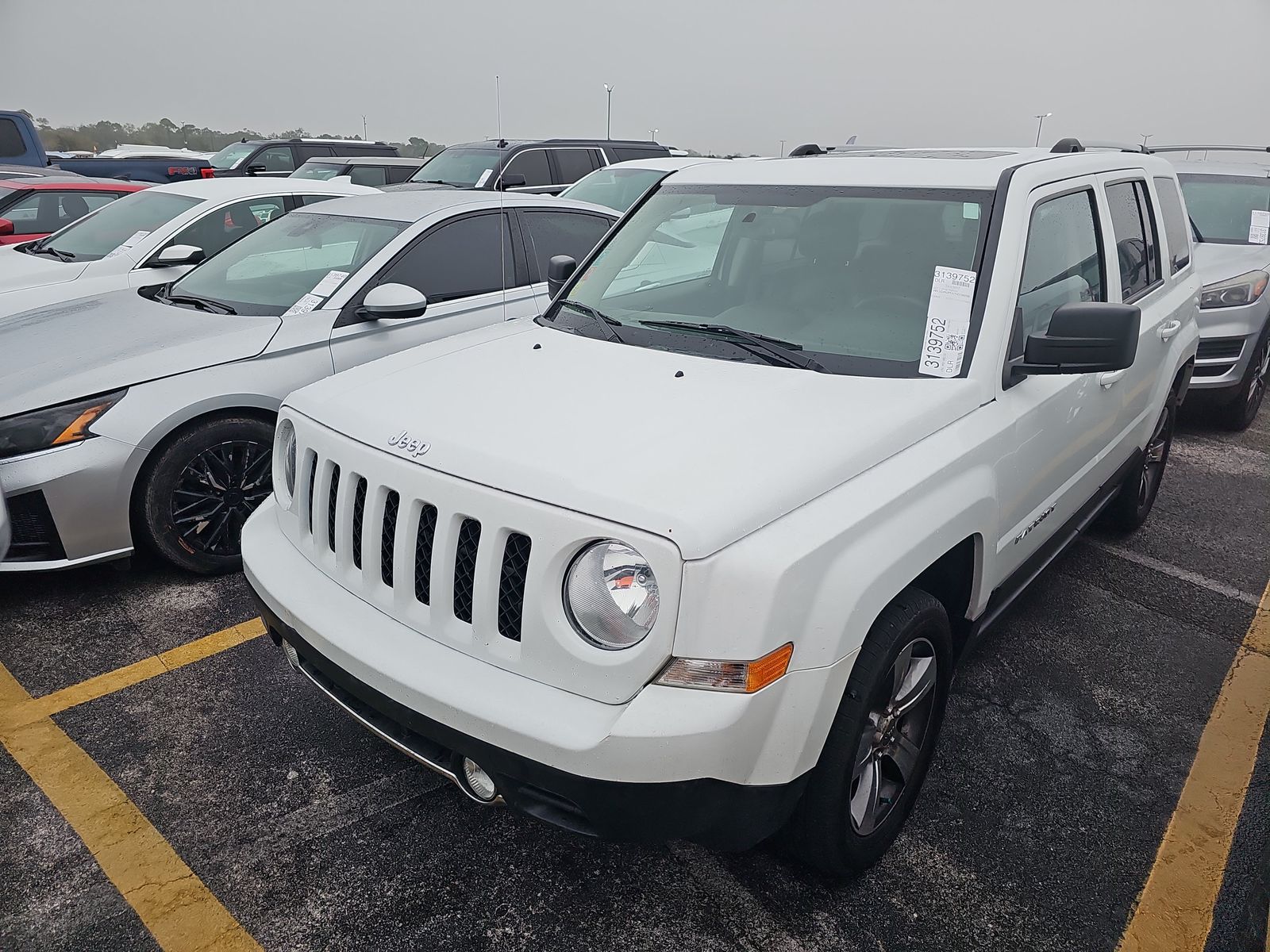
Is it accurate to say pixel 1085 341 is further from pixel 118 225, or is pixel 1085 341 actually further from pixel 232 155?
pixel 232 155

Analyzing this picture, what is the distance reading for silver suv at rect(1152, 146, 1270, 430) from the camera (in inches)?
252

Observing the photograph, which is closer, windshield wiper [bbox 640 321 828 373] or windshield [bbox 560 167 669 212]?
windshield wiper [bbox 640 321 828 373]

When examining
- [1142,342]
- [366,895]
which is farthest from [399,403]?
[1142,342]

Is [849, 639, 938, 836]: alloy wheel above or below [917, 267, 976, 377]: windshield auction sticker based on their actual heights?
below

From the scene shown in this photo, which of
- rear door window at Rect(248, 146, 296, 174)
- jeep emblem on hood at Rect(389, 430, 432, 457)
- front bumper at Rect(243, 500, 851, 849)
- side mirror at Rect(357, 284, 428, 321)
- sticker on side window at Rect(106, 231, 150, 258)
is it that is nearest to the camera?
front bumper at Rect(243, 500, 851, 849)

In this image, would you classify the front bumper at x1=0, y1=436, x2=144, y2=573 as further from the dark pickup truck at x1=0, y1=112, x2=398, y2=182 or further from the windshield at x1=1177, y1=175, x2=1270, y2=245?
the dark pickup truck at x1=0, y1=112, x2=398, y2=182

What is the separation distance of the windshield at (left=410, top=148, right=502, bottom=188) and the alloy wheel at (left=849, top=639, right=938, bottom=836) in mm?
9207

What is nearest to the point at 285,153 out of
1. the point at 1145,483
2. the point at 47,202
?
the point at 47,202

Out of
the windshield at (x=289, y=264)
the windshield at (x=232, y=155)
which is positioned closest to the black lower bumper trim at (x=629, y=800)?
the windshield at (x=289, y=264)

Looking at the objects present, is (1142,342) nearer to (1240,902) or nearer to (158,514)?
(1240,902)

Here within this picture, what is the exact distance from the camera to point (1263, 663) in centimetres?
361

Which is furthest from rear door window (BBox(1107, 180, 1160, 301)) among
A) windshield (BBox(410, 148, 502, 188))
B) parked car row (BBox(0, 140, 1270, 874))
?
windshield (BBox(410, 148, 502, 188))

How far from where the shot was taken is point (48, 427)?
355 centimetres

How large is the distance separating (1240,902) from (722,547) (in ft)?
5.89
